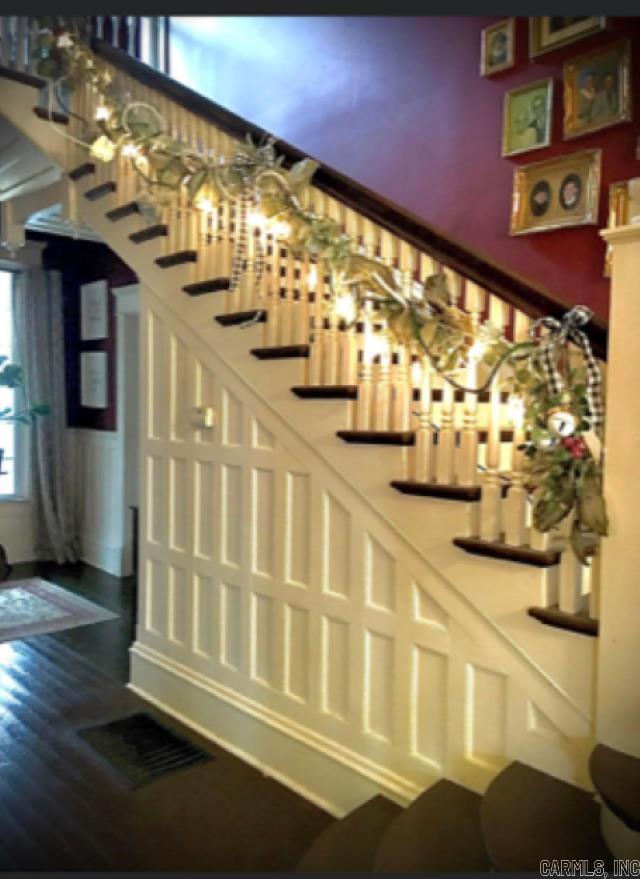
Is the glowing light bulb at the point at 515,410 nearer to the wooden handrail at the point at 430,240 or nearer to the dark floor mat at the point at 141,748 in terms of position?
the wooden handrail at the point at 430,240

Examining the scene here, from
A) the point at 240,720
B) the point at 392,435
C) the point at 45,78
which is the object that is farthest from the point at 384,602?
the point at 45,78

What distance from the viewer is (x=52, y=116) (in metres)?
3.43

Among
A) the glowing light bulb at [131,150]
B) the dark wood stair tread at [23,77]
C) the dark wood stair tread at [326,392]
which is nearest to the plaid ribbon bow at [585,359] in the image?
the dark wood stair tread at [326,392]

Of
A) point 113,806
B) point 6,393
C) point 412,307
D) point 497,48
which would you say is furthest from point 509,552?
point 6,393

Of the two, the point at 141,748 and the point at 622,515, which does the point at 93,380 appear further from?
the point at 622,515

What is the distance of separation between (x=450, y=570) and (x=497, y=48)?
265cm

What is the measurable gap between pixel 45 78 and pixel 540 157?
96.8 inches

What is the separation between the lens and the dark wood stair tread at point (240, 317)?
2.67 metres

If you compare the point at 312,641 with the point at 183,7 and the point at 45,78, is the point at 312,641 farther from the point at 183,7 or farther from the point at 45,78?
the point at 45,78

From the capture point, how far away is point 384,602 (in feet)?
7.52

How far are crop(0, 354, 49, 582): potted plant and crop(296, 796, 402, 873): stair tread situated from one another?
4.07 metres

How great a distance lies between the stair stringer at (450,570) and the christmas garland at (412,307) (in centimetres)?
29

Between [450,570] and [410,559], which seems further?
[410,559]

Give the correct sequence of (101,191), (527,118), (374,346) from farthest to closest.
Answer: (101,191) → (527,118) → (374,346)
